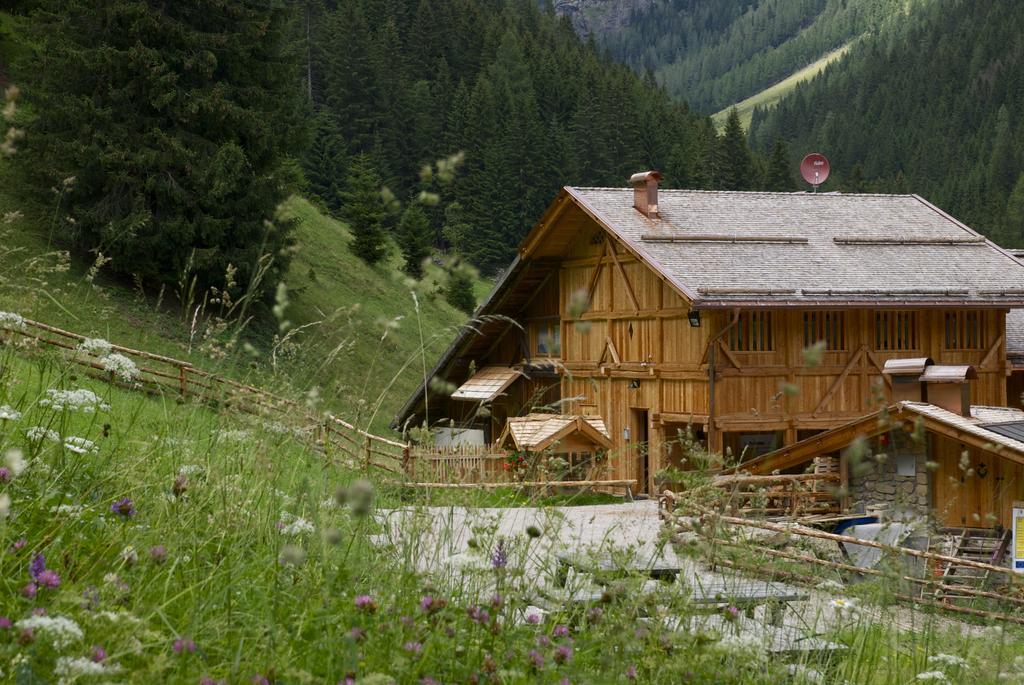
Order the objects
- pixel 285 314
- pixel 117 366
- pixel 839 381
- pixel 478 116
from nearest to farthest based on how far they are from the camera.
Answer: pixel 117 366, pixel 839 381, pixel 285 314, pixel 478 116

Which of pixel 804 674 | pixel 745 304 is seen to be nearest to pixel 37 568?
pixel 804 674

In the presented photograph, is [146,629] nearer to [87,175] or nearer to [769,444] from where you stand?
[769,444]

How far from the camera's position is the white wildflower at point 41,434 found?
12.8ft

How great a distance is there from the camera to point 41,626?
2582 mm

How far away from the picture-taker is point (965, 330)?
24562 mm

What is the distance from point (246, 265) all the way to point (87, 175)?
13.9 ft

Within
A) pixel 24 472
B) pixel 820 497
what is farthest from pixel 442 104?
pixel 24 472

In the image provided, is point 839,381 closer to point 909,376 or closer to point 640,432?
point 909,376

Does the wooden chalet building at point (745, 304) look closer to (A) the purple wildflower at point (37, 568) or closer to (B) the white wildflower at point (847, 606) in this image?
(B) the white wildflower at point (847, 606)

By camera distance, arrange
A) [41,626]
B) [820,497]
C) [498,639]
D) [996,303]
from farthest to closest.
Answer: [996,303], [820,497], [498,639], [41,626]

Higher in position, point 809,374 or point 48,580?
point 809,374

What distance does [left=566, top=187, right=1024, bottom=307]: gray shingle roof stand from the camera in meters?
22.4

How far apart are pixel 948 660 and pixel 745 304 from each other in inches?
699

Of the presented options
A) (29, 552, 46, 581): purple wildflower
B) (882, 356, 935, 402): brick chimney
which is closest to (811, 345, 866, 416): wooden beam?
(882, 356, 935, 402): brick chimney
